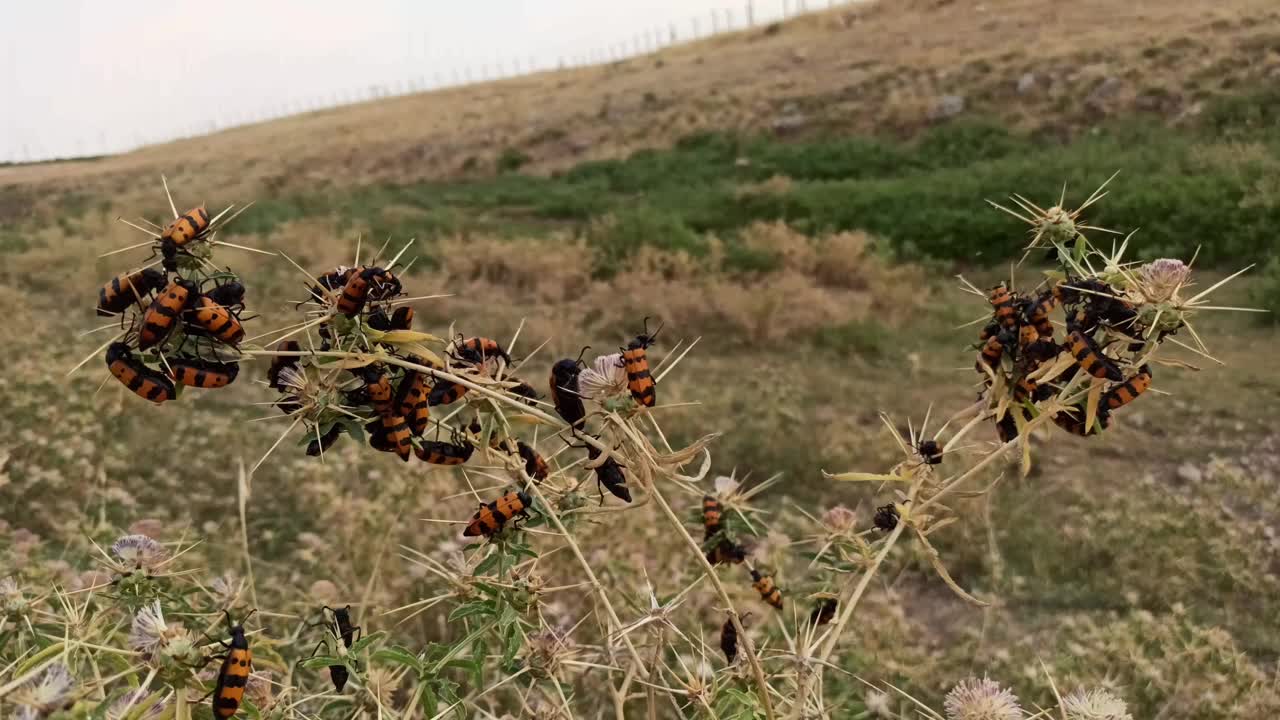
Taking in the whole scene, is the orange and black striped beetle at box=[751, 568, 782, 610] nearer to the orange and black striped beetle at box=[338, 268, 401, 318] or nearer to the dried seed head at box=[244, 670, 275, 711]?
the dried seed head at box=[244, 670, 275, 711]

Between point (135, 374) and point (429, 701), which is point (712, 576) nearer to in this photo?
point (429, 701)

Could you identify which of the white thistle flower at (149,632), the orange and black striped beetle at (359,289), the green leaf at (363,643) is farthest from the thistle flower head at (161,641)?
the orange and black striped beetle at (359,289)

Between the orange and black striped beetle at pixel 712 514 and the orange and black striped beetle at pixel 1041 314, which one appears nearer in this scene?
the orange and black striped beetle at pixel 1041 314

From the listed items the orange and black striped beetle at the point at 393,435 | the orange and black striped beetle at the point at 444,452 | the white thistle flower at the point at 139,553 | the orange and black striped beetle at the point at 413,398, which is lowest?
the white thistle flower at the point at 139,553

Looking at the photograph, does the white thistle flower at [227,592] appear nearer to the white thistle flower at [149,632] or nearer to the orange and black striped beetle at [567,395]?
the white thistle flower at [149,632]

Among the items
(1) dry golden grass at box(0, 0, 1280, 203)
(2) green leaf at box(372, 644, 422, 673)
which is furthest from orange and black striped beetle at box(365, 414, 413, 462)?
(1) dry golden grass at box(0, 0, 1280, 203)

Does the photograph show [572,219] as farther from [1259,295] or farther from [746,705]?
[746,705]

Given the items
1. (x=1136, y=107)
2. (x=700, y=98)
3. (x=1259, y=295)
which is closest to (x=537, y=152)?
(x=700, y=98)
